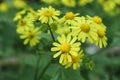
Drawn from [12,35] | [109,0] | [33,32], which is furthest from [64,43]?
[12,35]

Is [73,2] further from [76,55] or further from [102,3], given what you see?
[76,55]

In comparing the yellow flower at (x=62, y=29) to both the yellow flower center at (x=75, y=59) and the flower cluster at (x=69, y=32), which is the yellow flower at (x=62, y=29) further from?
the yellow flower center at (x=75, y=59)

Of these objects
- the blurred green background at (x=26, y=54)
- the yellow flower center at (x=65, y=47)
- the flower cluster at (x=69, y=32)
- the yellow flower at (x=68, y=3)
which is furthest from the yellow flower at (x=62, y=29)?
the yellow flower at (x=68, y=3)

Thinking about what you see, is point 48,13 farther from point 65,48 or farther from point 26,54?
point 26,54

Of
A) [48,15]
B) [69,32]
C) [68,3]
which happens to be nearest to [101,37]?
[69,32]

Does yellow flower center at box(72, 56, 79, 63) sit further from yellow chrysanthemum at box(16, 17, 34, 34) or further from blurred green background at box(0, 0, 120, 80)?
blurred green background at box(0, 0, 120, 80)

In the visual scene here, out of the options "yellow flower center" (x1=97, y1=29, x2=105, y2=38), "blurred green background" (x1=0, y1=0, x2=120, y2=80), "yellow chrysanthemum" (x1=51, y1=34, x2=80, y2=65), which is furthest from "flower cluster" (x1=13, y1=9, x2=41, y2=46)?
"blurred green background" (x1=0, y1=0, x2=120, y2=80)
